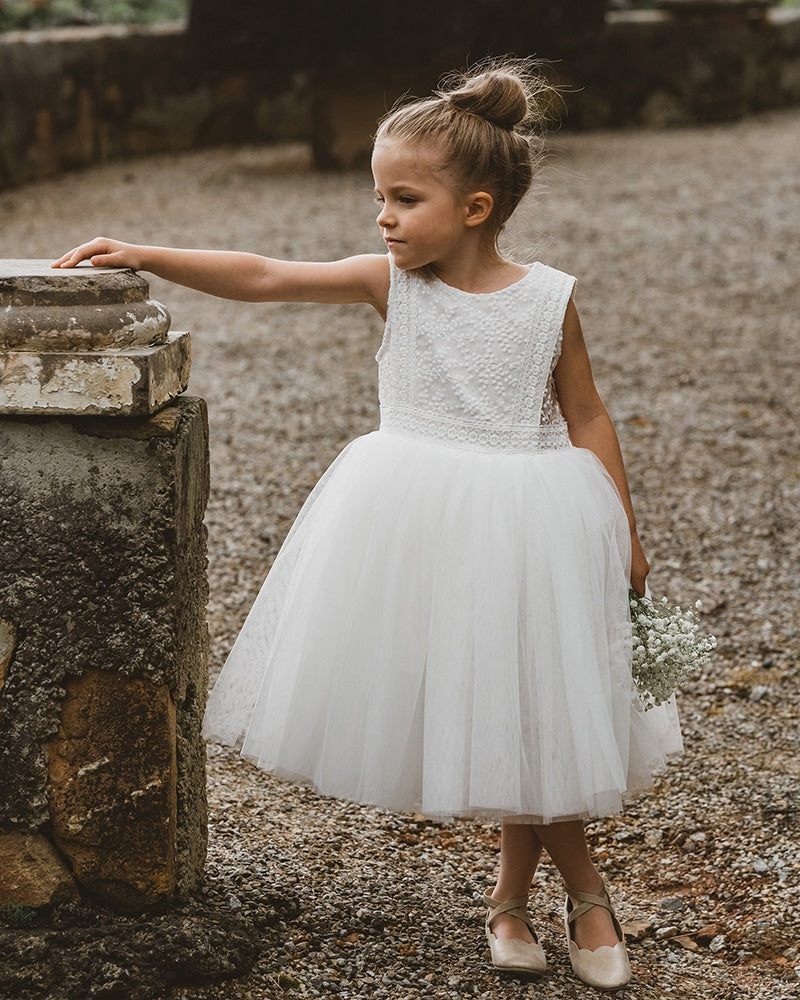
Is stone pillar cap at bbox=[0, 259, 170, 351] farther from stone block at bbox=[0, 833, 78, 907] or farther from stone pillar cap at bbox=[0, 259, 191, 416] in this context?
stone block at bbox=[0, 833, 78, 907]

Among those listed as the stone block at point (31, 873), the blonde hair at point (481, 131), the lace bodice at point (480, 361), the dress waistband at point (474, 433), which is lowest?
the stone block at point (31, 873)

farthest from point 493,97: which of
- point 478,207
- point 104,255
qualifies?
point 104,255

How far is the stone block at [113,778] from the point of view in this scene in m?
1.81

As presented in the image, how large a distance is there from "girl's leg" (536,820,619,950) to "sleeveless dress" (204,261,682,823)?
0.43ft

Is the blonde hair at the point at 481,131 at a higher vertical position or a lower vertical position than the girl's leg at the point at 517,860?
higher

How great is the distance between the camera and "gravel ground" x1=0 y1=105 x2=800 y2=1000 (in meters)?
2.14

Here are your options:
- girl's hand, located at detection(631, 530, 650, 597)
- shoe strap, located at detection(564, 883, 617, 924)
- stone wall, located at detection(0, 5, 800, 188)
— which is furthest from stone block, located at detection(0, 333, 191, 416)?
stone wall, located at detection(0, 5, 800, 188)

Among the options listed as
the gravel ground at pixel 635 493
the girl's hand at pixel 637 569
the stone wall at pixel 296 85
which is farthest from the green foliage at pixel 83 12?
the girl's hand at pixel 637 569

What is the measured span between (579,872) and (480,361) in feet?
2.73

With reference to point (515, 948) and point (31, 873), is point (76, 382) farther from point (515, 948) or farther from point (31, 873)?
point (515, 948)

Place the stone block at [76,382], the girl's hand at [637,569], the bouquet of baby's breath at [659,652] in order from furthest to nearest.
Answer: the girl's hand at [637,569] → the bouquet of baby's breath at [659,652] → the stone block at [76,382]

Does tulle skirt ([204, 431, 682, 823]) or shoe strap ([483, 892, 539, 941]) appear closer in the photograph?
tulle skirt ([204, 431, 682, 823])

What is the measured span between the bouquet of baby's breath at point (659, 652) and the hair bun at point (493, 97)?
79 centimetres

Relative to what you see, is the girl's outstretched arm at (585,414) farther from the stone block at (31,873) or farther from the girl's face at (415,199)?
the stone block at (31,873)
